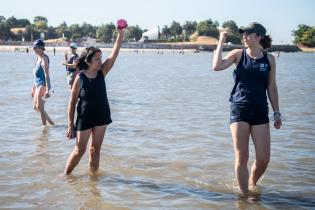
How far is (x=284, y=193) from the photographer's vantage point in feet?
21.0

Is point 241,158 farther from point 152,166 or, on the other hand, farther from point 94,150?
point 152,166

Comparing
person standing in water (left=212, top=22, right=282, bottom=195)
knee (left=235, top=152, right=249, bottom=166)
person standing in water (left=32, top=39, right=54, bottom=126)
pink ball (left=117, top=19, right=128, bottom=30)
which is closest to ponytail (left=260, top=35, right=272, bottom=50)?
person standing in water (left=212, top=22, right=282, bottom=195)

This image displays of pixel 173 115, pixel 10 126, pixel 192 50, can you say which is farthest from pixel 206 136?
pixel 192 50

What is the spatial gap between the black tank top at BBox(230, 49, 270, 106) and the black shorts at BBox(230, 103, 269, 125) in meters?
0.05

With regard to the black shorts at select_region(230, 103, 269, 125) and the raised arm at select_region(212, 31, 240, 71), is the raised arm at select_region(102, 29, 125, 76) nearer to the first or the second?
the raised arm at select_region(212, 31, 240, 71)

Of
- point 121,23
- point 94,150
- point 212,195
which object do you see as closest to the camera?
point 212,195

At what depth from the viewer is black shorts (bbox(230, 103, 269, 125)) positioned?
18.1 feet

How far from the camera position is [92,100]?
632 centimetres

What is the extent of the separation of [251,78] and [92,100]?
2.08m

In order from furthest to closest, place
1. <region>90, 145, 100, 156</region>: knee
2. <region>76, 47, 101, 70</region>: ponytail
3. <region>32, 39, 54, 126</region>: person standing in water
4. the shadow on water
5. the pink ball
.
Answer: <region>32, 39, 54, 126</region>: person standing in water
<region>90, 145, 100, 156</region>: knee
the pink ball
<region>76, 47, 101, 70</region>: ponytail
the shadow on water

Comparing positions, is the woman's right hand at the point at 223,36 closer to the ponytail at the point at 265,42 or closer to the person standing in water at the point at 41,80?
the ponytail at the point at 265,42

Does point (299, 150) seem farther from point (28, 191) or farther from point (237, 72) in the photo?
point (28, 191)

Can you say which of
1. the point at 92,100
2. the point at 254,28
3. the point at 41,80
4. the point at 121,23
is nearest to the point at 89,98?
the point at 92,100

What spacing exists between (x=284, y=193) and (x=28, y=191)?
3321 millimetres
